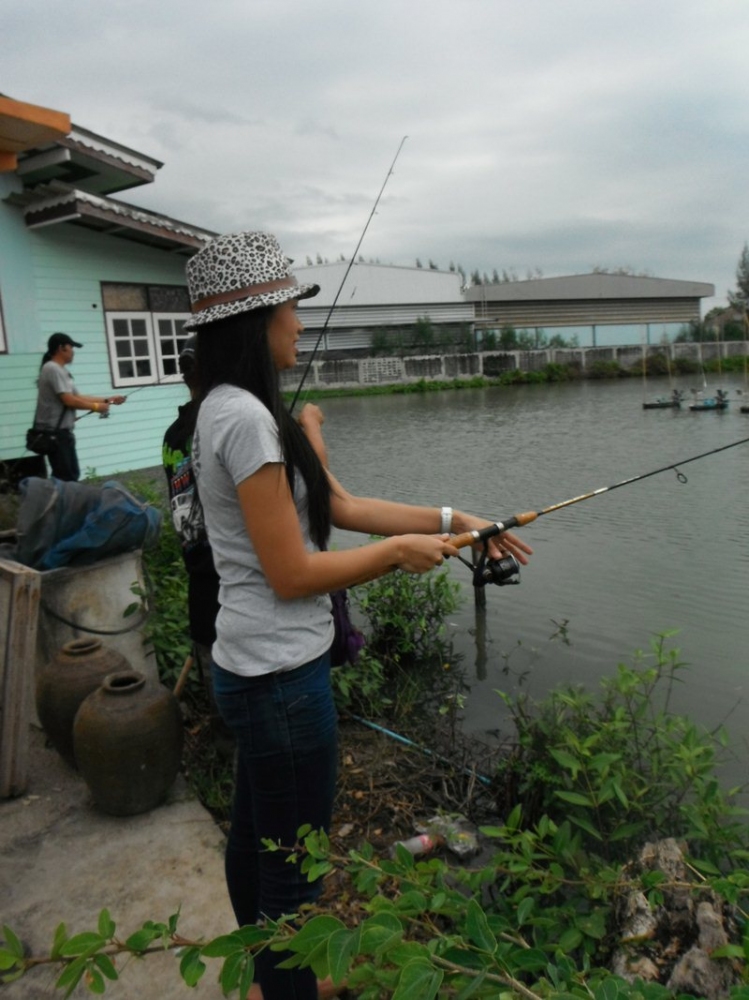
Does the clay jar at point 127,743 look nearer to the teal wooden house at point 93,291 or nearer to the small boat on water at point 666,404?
the teal wooden house at point 93,291

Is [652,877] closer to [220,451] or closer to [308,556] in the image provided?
[308,556]

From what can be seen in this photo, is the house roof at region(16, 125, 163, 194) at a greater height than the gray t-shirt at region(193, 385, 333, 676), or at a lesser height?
greater

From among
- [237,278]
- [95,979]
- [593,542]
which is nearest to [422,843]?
[95,979]

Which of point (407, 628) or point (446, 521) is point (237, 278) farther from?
point (407, 628)

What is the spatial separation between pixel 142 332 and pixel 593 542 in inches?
248

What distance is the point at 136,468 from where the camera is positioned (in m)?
10.9

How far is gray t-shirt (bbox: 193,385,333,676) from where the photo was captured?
1647 millimetres

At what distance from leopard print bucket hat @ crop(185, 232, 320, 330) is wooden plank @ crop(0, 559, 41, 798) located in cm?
193

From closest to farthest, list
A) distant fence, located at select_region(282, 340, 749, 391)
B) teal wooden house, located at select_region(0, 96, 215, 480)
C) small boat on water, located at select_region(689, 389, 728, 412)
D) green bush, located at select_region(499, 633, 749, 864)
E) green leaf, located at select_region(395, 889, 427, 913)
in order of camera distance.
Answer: green leaf, located at select_region(395, 889, 427, 913) → green bush, located at select_region(499, 633, 749, 864) → teal wooden house, located at select_region(0, 96, 215, 480) → small boat on water, located at select_region(689, 389, 728, 412) → distant fence, located at select_region(282, 340, 749, 391)

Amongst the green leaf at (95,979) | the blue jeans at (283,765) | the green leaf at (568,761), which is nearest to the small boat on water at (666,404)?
the green leaf at (568,761)

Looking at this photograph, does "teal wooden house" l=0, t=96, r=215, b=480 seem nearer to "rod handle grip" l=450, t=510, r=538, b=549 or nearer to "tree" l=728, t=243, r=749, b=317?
"rod handle grip" l=450, t=510, r=538, b=549

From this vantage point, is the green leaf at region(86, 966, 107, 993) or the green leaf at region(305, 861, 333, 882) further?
the green leaf at region(305, 861, 333, 882)

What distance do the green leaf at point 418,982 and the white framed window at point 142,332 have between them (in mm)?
9636

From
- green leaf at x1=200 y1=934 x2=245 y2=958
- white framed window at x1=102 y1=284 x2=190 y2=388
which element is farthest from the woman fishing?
white framed window at x1=102 y1=284 x2=190 y2=388
